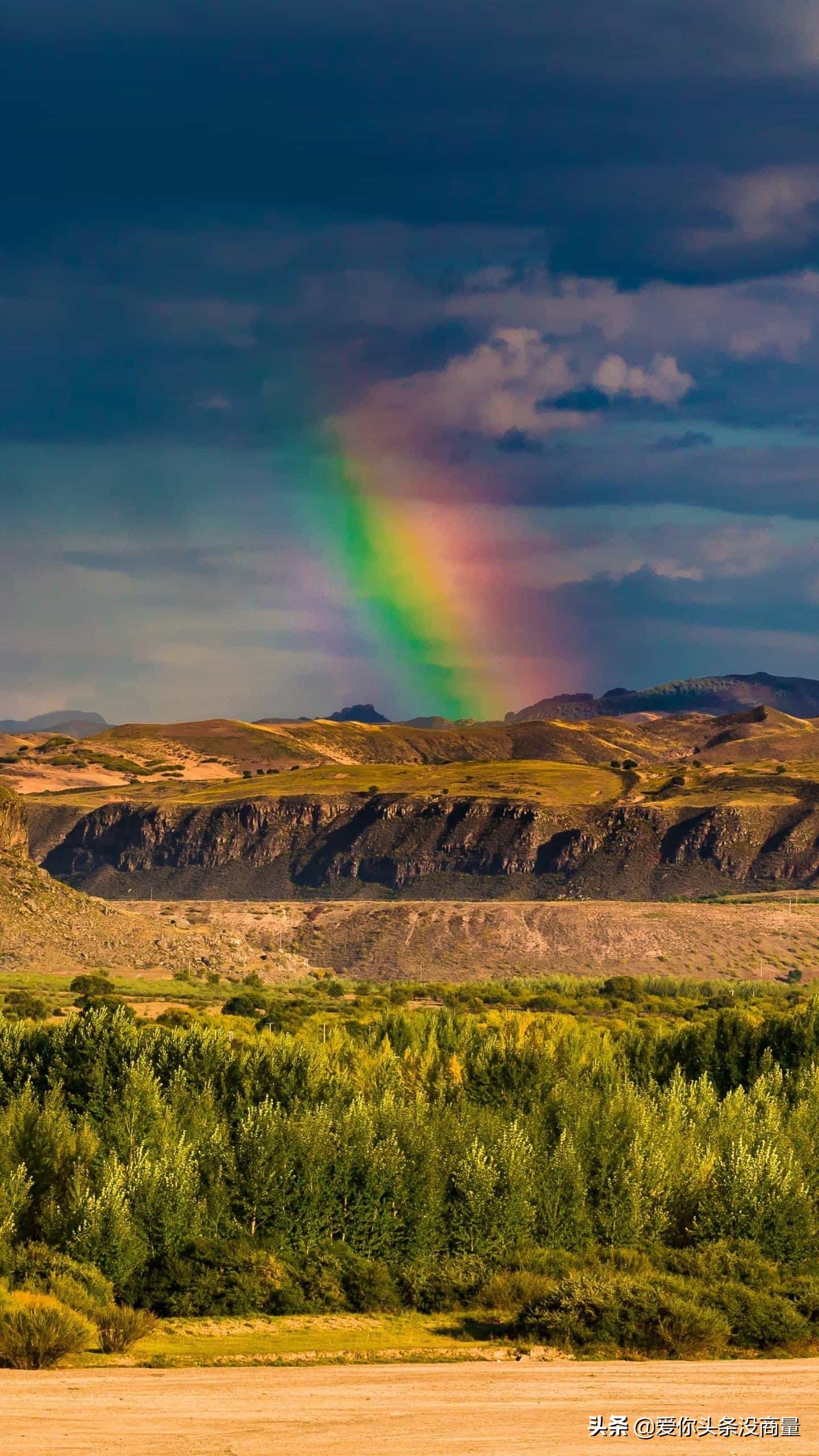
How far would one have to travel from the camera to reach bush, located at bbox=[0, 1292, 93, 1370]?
28.2 meters

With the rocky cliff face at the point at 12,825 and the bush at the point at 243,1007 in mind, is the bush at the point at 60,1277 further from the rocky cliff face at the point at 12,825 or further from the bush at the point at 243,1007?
the rocky cliff face at the point at 12,825

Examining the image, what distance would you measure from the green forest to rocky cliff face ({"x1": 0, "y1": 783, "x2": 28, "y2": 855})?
79.1m

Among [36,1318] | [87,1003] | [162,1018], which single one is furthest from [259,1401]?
[87,1003]

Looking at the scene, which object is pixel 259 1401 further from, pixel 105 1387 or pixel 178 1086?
pixel 178 1086

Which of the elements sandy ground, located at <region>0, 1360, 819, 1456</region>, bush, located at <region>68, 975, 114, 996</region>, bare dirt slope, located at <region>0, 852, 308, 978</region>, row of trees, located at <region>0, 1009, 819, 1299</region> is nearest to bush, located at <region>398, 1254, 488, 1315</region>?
row of trees, located at <region>0, 1009, 819, 1299</region>

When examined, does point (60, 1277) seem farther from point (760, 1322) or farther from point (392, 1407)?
point (760, 1322)

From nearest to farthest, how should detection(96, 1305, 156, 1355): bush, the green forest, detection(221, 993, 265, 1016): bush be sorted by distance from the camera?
detection(96, 1305, 156, 1355): bush, the green forest, detection(221, 993, 265, 1016): bush

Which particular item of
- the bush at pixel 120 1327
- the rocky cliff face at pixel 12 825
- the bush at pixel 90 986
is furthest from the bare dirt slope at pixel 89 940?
the bush at pixel 120 1327

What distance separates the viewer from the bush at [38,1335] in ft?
92.5

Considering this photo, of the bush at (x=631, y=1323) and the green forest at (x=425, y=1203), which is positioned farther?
the green forest at (x=425, y=1203)

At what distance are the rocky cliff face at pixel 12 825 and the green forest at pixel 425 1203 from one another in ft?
259

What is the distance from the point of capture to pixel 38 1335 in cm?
2823

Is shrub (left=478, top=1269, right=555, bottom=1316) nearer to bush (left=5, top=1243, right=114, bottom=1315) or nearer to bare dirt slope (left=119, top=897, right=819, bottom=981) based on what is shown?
bush (left=5, top=1243, right=114, bottom=1315)

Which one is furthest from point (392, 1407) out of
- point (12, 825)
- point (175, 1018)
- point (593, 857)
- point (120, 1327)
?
point (593, 857)
